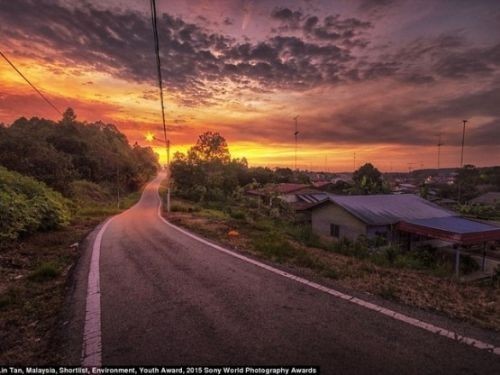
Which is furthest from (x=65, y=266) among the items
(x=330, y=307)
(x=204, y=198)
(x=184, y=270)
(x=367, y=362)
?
(x=204, y=198)

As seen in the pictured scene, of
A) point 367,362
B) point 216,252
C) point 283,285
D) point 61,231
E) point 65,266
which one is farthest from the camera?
point 61,231

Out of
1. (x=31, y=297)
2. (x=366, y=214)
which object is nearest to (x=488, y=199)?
(x=366, y=214)

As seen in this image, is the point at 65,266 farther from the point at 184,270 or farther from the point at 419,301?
the point at 419,301

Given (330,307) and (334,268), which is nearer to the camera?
(330,307)

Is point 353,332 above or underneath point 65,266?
above

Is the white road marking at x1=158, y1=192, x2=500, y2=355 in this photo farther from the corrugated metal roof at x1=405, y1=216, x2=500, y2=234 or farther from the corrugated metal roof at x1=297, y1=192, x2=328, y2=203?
the corrugated metal roof at x1=297, y1=192, x2=328, y2=203

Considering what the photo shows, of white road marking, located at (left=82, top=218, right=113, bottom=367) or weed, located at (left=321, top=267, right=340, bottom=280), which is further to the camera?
weed, located at (left=321, top=267, right=340, bottom=280)

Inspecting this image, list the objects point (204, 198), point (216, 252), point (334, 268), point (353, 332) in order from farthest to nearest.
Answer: point (204, 198)
point (216, 252)
point (334, 268)
point (353, 332)

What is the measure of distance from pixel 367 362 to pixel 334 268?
3593 mm

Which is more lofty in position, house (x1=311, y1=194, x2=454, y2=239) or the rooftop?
house (x1=311, y1=194, x2=454, y2=239)

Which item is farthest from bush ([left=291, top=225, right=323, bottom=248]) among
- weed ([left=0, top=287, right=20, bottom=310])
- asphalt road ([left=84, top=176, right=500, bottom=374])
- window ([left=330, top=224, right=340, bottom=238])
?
window ([left=330, top=224, right=340, bottom=238])

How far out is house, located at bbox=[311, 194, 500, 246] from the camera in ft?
58.2

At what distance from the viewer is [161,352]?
3482mm

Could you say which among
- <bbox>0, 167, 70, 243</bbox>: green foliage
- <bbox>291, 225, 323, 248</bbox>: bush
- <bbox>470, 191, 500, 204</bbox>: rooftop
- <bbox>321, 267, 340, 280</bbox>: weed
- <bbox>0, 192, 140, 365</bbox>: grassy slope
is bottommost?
<bbox>470, 191, 500, 204</bbox>: rooftop
